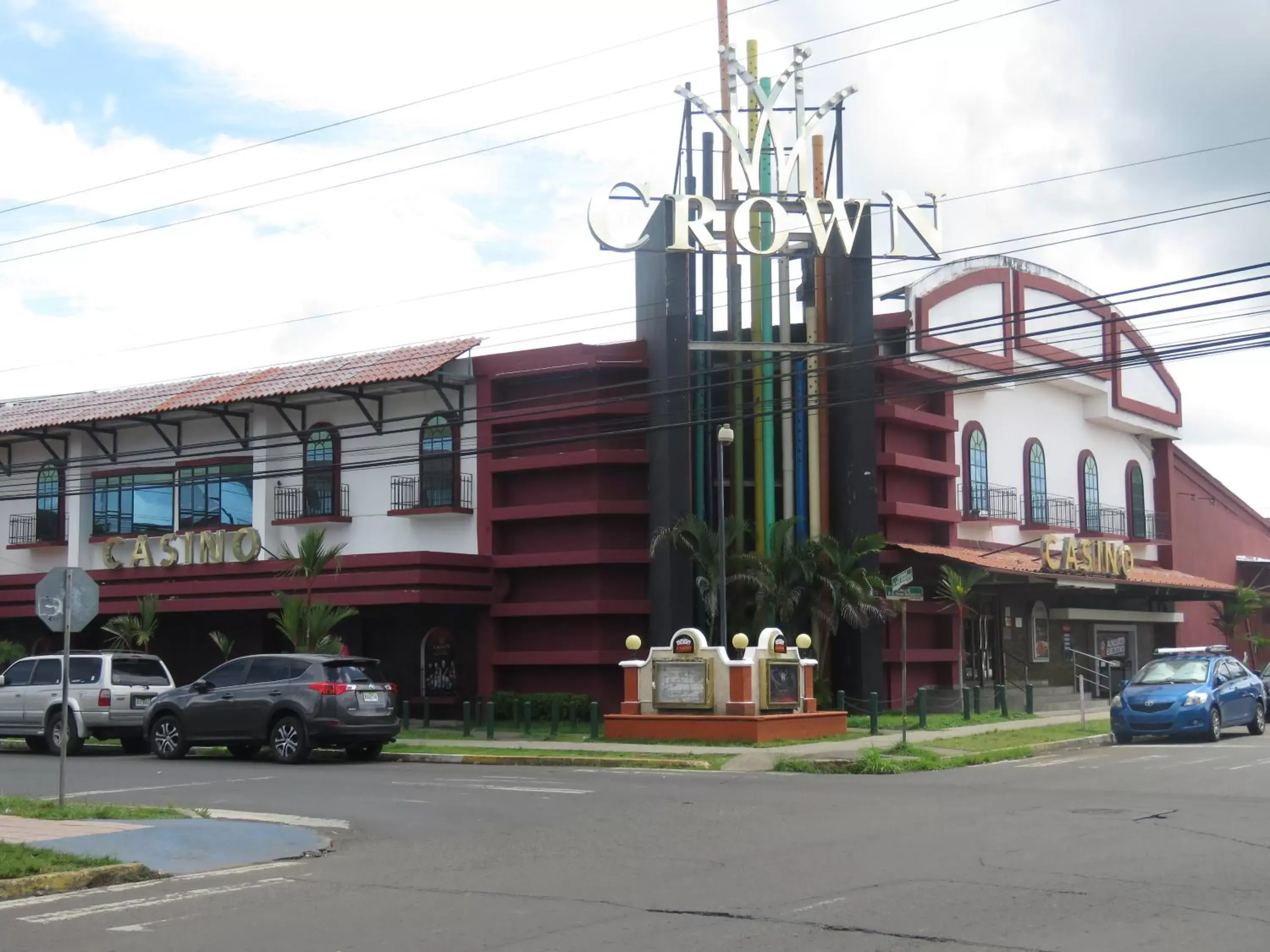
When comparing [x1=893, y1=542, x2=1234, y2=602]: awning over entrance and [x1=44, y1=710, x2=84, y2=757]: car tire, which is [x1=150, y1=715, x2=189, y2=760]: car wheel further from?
[x1=893, y1=542, x2=1234, y2=602]: awning over entrance

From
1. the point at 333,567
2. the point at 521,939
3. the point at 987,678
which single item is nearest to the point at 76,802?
the point at 521,939

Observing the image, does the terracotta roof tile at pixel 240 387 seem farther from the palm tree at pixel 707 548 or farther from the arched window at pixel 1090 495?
the arched window at pixel 1090 495

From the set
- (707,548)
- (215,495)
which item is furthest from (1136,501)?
(215,495)

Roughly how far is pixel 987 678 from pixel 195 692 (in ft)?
70.6

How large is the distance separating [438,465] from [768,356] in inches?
332

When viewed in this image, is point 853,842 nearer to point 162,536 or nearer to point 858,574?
point 858,574

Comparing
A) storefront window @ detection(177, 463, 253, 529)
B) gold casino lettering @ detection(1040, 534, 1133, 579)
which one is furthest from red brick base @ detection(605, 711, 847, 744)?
storefront window @ detection(177, 463, 253, 529)

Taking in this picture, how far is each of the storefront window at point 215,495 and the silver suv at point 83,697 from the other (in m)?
11.4

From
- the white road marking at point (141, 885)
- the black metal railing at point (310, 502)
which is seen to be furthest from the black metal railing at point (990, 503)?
the white road marking at point (141, 885)

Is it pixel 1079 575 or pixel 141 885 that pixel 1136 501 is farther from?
pixel 141 885

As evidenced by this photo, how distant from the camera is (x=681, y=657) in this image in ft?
85.8

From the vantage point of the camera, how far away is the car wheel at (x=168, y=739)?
24.5 metres

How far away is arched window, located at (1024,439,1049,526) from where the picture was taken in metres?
39.8

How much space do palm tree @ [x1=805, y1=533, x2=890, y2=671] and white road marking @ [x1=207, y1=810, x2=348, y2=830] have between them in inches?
636
